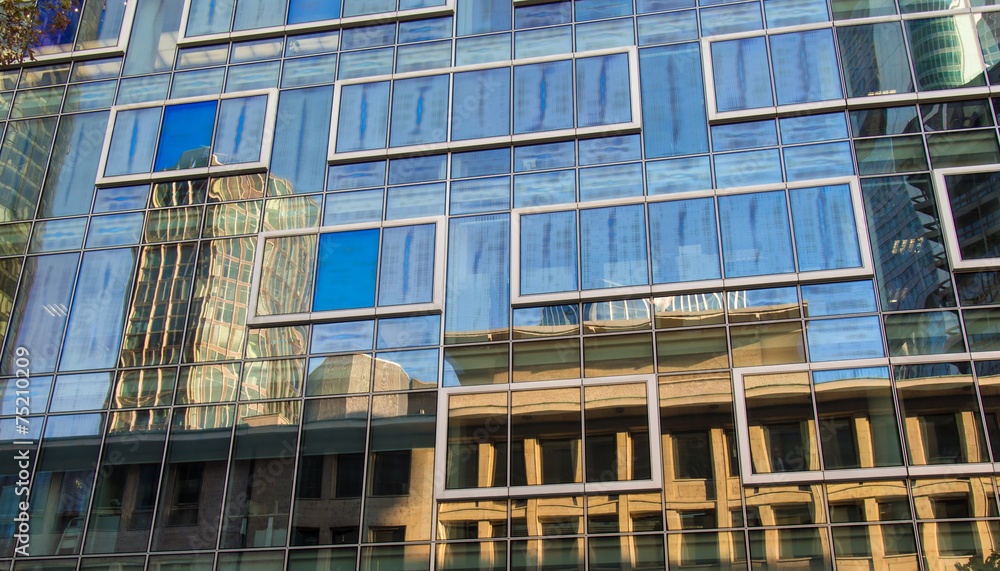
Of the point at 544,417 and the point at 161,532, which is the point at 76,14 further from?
the point at 544,417

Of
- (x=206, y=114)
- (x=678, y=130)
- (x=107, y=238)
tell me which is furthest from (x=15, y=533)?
(x=678, y=130)

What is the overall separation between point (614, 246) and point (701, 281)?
2.39 metres

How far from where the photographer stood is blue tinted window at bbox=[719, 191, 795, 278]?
66.5ft

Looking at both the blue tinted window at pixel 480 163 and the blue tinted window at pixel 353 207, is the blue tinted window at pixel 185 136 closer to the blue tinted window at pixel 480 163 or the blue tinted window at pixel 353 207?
the blue tinted window at pixel 353 207

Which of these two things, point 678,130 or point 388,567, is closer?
point 388,567

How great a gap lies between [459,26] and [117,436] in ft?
49.4

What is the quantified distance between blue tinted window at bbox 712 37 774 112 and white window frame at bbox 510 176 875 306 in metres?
2.67

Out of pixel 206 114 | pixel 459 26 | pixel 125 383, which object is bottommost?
pixel 125 383

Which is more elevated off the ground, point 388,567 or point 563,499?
point 563,499

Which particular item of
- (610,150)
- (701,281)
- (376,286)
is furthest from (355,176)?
(701,281)

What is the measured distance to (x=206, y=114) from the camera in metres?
25.1

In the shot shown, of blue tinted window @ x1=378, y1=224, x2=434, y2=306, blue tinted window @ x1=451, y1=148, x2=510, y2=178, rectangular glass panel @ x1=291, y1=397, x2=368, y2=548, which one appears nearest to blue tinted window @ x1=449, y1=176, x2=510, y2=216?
blue tinted window @ x1=451, y1=148, x2=510, y2=178

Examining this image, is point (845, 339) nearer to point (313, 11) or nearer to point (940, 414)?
point (940, 414)

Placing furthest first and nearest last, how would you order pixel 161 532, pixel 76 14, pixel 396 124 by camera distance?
pixel 76 14, pixel 396 124, pixel 161 532
